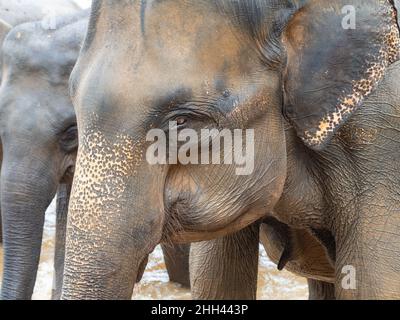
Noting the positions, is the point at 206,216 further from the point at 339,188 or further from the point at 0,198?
the point at 0,198

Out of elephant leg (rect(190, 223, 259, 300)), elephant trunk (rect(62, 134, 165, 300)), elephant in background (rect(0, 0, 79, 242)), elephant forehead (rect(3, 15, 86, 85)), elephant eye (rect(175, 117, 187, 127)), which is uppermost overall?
elephant in background (rect(0, 0, 79, 242))

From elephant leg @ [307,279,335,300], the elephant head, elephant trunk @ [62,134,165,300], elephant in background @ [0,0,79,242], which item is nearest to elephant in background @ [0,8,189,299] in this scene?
the elephant head

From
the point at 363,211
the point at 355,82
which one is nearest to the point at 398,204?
the point at 363,211

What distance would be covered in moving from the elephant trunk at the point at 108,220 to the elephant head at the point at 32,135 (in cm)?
161

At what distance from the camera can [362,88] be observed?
7.09 ft

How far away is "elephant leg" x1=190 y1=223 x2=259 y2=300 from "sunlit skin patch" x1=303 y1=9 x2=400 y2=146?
2.49 feet

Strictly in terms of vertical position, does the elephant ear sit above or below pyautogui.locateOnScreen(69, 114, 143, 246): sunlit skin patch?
above

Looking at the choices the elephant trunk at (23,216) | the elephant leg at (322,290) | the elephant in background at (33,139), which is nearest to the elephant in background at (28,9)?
the elephant in background at (33,139)

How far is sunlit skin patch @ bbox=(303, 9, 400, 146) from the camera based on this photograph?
84.7 inches

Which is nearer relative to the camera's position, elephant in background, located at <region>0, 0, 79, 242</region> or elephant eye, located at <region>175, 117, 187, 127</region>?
elephant eye, located at <region>175, 117, 187, 127</region>

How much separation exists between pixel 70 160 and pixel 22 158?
0.22 metres

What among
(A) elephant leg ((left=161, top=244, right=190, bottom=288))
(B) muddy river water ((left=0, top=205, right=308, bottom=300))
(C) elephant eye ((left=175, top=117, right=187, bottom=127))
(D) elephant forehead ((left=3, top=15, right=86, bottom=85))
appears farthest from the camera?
(A) elephant leg ((left=161, top=244, right=190, bottom=288))

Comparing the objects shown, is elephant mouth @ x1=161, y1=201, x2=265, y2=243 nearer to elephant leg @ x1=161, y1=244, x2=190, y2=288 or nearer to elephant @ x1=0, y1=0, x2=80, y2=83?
elephant leg @ x1=161, y1=244, x2=190, y2=288

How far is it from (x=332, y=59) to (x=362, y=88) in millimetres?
100
